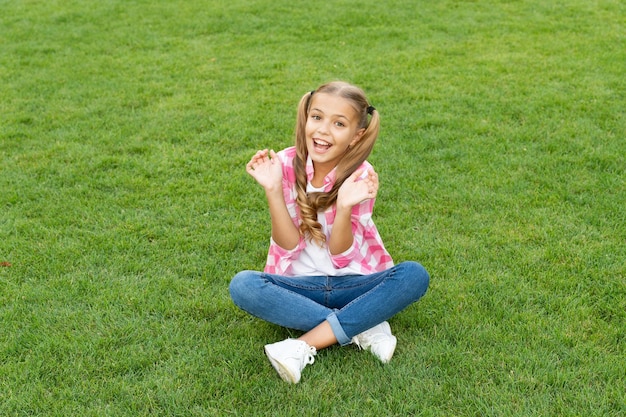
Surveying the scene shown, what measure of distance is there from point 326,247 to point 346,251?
17cm

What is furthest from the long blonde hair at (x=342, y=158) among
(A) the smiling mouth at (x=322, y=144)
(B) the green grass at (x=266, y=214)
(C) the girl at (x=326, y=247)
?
(B) the green grass at (x=266, y=214)

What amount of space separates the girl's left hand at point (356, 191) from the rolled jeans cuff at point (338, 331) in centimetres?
55

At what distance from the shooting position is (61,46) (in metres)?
8.83

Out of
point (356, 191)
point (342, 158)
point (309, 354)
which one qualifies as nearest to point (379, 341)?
point (309, 354)

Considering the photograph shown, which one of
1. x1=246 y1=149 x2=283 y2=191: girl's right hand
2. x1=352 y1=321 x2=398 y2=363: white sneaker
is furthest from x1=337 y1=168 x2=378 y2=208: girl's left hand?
x1=352 y1=321 x2=398 y2=363: white sneaker

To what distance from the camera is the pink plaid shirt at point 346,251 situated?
11.3 feet

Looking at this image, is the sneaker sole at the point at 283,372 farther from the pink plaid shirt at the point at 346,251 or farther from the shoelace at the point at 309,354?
the pink plaid shirt at the point at 346,251

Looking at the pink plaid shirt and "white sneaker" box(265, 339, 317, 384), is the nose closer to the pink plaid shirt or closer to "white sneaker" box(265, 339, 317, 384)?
the pink plaid shirt

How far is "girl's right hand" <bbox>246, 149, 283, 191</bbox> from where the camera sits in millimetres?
3365

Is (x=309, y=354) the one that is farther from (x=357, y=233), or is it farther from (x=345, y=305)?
(x=357, y=233)

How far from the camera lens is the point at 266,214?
15.8ft

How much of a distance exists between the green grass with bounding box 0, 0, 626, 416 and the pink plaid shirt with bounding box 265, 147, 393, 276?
Result: 1.06 ft

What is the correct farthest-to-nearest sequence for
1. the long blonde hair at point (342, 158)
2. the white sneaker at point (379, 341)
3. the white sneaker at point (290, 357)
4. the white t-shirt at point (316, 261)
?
the white t-shirt at point (316, 261) < the long blonde hair at point (342, 158) < the white sneaker at point (379, 341) < the white sneaker at point (290, 357)

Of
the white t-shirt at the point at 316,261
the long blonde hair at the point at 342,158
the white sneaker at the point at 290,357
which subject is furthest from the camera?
the white t-shirt at the point at 316,261
